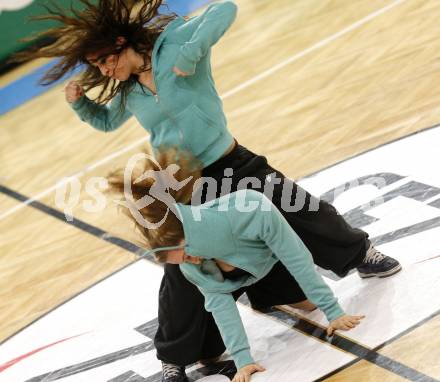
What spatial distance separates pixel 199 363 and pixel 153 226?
78 cm

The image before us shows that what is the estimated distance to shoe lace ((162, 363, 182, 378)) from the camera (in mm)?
3420

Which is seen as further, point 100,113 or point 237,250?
point 100,113

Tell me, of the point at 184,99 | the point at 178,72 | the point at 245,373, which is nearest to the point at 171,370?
the point at 245,373

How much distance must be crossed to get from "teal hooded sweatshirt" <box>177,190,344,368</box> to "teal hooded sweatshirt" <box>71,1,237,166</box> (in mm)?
280

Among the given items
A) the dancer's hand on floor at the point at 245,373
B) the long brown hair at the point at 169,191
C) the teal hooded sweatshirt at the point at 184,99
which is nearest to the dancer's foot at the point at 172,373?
the dancer's hand on floor at the point at 245,373

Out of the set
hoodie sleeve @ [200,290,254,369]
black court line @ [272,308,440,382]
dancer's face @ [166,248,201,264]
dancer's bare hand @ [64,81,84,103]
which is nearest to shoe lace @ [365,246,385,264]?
black court line @ [272,308,440,382]

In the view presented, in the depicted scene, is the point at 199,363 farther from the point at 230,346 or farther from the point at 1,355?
the point at 1,355

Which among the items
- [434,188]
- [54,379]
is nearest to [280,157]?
[434,188]

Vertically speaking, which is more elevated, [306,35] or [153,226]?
[153,226]

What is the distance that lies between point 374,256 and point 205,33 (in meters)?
1.12

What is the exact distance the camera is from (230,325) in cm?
317

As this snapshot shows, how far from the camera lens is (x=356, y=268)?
3.60 metres

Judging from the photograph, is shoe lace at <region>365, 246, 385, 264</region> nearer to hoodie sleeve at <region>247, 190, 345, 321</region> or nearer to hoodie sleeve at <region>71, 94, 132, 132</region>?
hoodie sleeve at <region>247, 190, 345, 321</region>

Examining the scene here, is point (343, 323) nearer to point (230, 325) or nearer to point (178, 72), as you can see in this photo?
point (230, 325)
